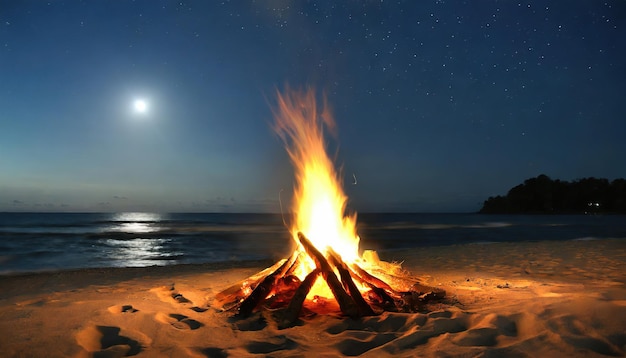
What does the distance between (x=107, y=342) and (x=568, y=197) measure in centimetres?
16125

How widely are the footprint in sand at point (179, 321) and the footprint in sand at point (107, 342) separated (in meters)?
0.55

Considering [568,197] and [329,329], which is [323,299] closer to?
[329,329]

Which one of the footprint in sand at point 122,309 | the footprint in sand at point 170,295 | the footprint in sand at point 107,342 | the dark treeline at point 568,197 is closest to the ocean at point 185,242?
the footprint in sand at point 170,295

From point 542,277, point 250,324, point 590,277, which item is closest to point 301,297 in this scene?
point 250,324

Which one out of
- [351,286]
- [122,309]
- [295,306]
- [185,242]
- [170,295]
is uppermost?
[351,286]

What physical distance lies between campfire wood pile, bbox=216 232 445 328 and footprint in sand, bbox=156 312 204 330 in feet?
2.03

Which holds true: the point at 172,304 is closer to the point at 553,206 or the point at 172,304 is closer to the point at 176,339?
the point at 176,339

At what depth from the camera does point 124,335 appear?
4.48 m

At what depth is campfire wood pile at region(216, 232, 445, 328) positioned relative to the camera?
5.23 meters

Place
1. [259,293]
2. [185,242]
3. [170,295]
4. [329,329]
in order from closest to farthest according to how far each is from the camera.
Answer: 1. [329,329]
2. [259,293]
3. [170,295]
4. [185,242]

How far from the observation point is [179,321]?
5.12m

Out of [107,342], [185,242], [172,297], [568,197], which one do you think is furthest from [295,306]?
[568,197]

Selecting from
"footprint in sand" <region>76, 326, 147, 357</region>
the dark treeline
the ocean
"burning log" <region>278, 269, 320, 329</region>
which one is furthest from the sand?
the dark treeline

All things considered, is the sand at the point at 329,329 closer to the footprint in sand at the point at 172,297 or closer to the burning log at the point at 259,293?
the footprint in sand at the point at 172,297
